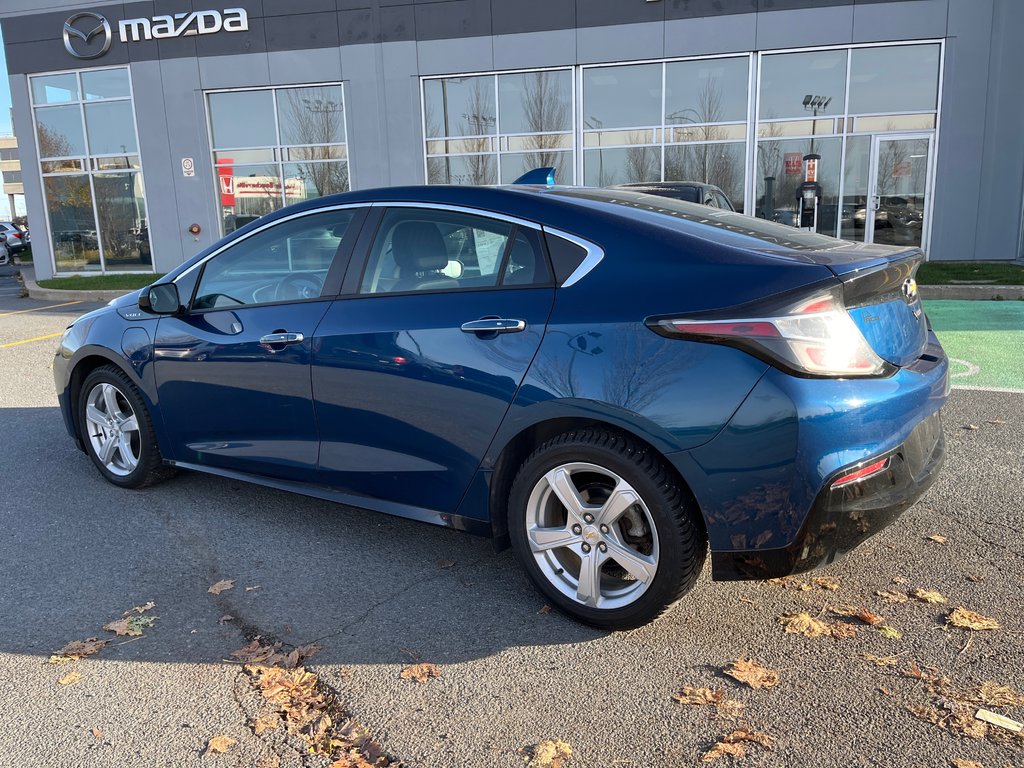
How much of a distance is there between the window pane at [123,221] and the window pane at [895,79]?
16.2 metres

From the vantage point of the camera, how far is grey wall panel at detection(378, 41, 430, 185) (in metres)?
18.0

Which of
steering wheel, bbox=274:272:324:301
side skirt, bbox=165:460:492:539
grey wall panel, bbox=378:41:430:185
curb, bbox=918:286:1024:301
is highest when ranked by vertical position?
grey wall panel, bbox=378:41:430:185

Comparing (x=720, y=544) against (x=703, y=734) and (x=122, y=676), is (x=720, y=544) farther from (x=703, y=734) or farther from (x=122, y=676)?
(x=122, y=676)

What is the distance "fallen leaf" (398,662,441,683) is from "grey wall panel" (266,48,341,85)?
1759 centimetres

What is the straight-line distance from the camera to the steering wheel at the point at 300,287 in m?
3.87

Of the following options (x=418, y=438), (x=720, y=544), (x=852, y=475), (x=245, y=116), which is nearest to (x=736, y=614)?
(x=720, y=544)

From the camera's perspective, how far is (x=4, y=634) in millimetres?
3273

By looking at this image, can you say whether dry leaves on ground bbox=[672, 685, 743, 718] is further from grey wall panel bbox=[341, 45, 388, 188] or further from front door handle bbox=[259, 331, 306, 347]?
grey wall panel bbox=[341, 45, 388, 188]

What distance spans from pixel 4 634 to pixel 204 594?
0.75 metres

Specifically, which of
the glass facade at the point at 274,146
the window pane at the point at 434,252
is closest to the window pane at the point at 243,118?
the glass facade at the point at 274,146

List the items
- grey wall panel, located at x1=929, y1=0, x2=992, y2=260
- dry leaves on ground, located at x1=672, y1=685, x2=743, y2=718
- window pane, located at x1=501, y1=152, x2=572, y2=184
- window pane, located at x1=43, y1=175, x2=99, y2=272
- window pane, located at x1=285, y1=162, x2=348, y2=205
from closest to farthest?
dry leaves on ground, located at x1=672, y1=685, x2=743, y2=718, grey wall panel, located at x1=929, y1=0, x2=992, y2=260, window pane, located at x1=501, y1=152, x2=572, y2=184, window pane, located at x1=285, y1=162, x2=348, y2=205, window pane, located at x1=43, y1=175, x2=99, y2=272

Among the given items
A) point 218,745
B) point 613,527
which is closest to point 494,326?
point 613,527

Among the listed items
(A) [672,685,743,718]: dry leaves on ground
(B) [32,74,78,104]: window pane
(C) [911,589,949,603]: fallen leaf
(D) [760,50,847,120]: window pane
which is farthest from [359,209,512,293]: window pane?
(B) [32,74,78,104]: window pane

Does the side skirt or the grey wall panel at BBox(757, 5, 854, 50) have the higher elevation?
the grey wall panel at BBox(757, 5, 854, 50)
